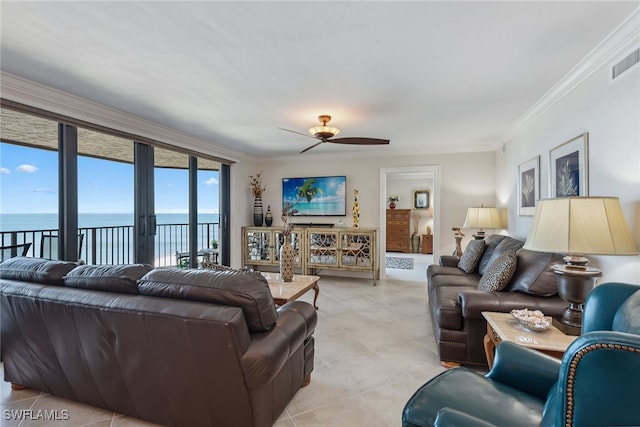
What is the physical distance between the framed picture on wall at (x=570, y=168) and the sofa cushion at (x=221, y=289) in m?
2.43

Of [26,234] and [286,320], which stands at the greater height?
[26,234]

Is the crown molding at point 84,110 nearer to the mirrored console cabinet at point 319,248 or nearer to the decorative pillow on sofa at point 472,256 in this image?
the mirrored console cabinet at point 319,248

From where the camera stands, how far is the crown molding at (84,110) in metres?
2.40

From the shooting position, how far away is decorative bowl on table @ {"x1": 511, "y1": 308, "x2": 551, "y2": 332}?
1.78 metres

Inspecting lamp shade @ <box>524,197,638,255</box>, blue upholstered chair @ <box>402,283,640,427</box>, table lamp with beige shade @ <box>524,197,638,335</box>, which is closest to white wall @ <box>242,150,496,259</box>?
table lamp with beige shade @ <box>524,197,638,335</box>

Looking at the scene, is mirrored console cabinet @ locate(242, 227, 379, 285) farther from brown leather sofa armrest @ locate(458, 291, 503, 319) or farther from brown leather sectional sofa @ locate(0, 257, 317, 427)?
brown leather sectional sofa @ locate(0, 257, 317, 427)

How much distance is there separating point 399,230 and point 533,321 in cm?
678

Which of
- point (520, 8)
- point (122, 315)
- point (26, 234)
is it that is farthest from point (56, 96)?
point (520, 8)

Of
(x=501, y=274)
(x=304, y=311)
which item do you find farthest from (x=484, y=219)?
(x=304, y=311)

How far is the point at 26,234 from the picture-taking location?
3.38 m

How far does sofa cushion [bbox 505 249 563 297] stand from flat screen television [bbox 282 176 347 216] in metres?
3.39

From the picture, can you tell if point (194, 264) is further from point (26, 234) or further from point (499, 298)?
point (499, 298)

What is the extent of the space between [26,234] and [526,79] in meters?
5.31

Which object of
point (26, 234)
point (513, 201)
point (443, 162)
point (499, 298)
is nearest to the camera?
point (499, 298)
